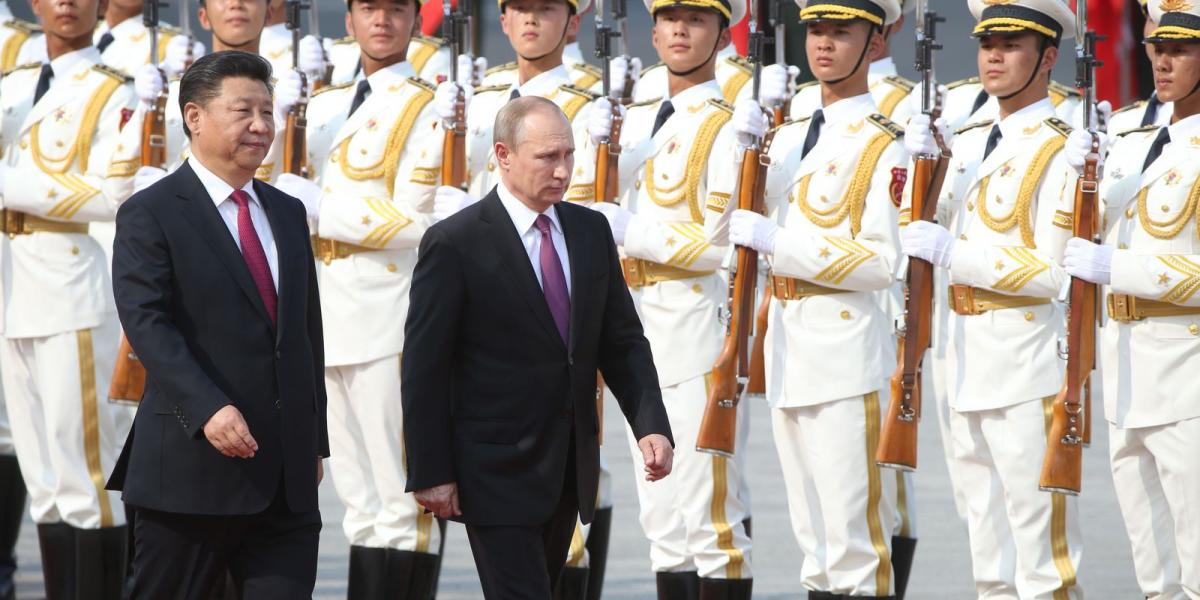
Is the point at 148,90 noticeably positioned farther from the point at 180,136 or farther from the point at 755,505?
the point at 755,505

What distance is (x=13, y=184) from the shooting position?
24.0 ft

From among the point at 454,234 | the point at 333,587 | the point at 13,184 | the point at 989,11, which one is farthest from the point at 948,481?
the point at 454,234

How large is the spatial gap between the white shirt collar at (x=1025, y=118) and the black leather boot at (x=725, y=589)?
71.3 inches

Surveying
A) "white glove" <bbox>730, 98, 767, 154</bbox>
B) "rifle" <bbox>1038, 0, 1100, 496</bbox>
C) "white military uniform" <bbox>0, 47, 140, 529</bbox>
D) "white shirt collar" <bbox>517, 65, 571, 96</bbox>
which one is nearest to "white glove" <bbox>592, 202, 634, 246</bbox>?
"white glove" <bbox>730, 98, 767, 154</bbox>

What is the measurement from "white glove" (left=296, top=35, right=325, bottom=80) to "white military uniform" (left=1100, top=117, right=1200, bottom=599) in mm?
3418

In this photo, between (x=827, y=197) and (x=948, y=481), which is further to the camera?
(x=948, y=481)

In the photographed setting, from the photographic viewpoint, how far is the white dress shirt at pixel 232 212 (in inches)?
187

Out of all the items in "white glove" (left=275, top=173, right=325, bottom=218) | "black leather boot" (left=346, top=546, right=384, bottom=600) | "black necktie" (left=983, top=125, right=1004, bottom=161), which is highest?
"black necktie" (left=983, top=125, right=1004, bottom=161)

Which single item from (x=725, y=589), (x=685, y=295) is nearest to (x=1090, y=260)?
(x=685, y=295)

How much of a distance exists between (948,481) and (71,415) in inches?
209

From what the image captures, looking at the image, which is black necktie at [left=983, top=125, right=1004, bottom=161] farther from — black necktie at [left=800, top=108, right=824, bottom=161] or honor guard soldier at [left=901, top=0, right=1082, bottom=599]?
black necktie at [left=800, top=108, right=824, bottom=161]

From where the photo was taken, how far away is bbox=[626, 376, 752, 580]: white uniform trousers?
6.74 m

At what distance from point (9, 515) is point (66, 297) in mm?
1111

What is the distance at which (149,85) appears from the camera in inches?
291
